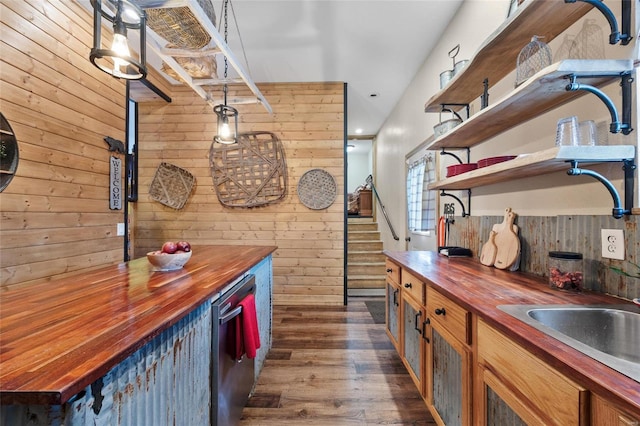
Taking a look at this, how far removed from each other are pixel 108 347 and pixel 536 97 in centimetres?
194

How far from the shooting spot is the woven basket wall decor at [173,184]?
159 inches

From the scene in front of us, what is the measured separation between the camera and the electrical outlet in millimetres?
1133

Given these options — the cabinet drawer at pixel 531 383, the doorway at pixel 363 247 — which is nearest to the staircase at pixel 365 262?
the doorway at pixel 363 247

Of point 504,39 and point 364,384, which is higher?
point 504,39

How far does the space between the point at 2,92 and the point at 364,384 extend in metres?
3.27

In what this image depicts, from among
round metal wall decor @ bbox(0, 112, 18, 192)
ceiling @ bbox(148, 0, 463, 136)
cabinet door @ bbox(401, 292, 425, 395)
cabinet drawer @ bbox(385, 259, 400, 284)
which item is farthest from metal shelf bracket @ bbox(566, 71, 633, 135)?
round metal wall decor @ bbox(0, 112, 18, 192)

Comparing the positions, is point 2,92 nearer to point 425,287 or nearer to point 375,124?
point 425,287

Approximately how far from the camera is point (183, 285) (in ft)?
4.37

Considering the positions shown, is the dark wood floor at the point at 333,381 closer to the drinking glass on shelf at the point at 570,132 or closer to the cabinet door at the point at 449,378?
the cabinet door at the point at 449,378

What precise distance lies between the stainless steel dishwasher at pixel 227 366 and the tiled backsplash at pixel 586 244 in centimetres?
169

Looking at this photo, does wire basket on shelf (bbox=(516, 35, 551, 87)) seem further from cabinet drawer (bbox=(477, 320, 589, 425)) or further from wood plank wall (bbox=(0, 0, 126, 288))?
wood plank wall (bbox=(0, 0, 126, 288))

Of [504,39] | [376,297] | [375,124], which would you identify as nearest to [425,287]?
[504,39]

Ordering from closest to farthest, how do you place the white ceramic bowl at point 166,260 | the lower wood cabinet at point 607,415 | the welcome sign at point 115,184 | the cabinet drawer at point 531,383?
the lower wood cabinet at point 607,415 → the cabinet drawer at point 531,383 → the white ceramic bowl at point 166,260 → the welcome sign at point 115,184

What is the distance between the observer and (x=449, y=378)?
1.40 meters
